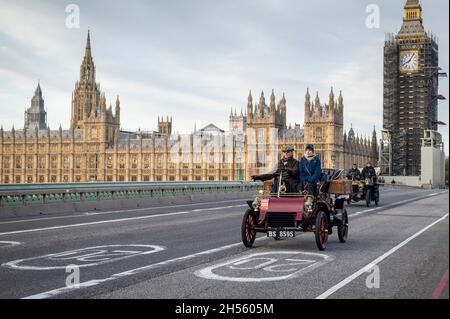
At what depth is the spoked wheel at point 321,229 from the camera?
1156 centimetres

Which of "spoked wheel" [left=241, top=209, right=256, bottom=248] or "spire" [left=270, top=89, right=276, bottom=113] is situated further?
"spire" [left=270, top=89, right=276, bottom=113]

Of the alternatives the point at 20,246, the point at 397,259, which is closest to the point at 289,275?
the point at 397,259

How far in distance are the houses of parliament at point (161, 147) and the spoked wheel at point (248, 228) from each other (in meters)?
106

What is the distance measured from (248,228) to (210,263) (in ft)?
7.12

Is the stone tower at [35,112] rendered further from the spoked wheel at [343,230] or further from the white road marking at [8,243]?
the spoked wheel at [343,230]

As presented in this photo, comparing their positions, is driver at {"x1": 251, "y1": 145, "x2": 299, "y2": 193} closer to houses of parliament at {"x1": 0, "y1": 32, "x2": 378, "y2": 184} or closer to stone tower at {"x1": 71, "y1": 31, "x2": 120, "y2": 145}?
houses of parliament at {"x1": 0, "y1": 32, "x2": 378, "y2": 184}

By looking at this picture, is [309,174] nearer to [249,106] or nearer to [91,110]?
[249,106]

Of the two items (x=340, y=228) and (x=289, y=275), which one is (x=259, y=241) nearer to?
(x=340, y=228)

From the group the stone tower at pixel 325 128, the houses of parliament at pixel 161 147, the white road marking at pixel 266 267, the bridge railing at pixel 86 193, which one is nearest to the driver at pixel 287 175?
the white road marking at pixel 266 267

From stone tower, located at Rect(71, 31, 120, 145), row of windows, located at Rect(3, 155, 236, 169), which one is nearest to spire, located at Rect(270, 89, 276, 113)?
row of windows, located at Rect(3, 155, 236, 169)

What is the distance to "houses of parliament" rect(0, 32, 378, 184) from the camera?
416 feet

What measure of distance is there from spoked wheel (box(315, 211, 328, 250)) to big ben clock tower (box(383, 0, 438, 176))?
357ft

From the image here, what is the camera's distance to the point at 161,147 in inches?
5217

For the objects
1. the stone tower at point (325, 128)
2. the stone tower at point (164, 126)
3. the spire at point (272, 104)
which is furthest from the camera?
the stone tower at point (164, 126)
